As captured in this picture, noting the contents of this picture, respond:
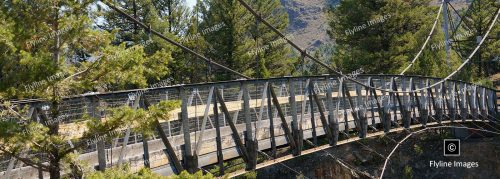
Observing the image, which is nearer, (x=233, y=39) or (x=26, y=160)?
Answer: (x=26, y=160)

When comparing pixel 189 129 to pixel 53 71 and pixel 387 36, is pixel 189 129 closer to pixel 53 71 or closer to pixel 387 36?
pixel 53 71

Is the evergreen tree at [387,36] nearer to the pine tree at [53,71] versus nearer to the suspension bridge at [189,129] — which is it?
the suspension bridge at [189,129]

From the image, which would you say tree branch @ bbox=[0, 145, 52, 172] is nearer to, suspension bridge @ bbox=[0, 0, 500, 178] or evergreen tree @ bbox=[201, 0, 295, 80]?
suspension bridge @ bbox=[0, 0, 500, 178]

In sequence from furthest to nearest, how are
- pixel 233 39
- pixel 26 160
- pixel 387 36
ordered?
pixel 233 39
pixel 387 36
pixel 26 160

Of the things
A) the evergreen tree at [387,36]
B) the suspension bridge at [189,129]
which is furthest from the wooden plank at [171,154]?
the evergreen tree at [387,36]

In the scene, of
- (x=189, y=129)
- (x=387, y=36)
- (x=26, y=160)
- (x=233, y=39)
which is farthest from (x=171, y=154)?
(x=387, y=36)

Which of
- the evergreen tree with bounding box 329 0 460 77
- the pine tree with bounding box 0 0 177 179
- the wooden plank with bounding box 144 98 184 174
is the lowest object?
the wooden plank with bounding box 144 98 184 174

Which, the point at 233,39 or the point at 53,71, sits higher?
the point at 233,39

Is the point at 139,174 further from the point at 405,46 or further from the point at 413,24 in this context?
the point at 413,24

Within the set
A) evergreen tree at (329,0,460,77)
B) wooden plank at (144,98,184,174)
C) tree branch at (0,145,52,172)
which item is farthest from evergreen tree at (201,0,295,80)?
tree branch at (0,145,52,172)

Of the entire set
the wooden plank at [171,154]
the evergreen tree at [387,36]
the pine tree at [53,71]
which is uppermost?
the evergreen tree at [387,36]

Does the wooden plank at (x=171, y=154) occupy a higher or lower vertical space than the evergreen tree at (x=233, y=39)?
lower

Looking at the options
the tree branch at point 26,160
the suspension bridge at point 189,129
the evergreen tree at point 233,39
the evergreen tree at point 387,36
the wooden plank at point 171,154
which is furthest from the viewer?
the evergreen tree at point 233,39

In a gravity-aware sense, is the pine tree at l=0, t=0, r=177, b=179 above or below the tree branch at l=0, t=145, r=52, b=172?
above
